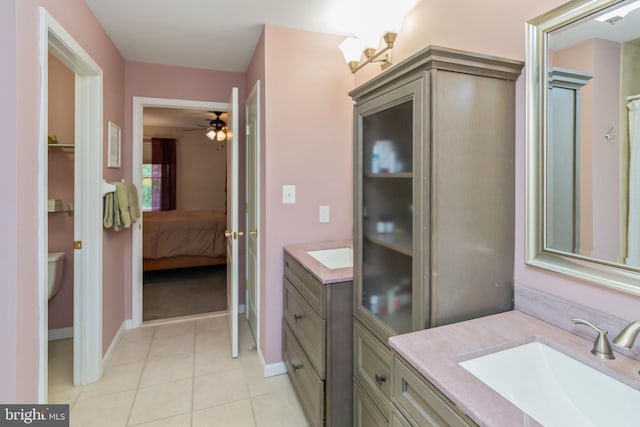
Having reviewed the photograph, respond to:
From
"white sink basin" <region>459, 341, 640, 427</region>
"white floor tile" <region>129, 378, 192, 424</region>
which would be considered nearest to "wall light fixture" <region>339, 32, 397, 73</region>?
"white sink basin" <region>459, 341, 640, 427</region>

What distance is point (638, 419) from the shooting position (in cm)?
74

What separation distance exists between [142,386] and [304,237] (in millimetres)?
1441

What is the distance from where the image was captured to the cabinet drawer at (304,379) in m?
1.61

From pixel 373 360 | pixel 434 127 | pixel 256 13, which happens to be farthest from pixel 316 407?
pixel 256 13

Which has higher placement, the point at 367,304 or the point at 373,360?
the point at 367,304

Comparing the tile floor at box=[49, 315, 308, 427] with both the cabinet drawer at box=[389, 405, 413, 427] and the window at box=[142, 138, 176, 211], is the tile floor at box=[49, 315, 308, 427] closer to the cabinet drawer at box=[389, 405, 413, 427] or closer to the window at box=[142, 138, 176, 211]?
the cabinet drawer at box=[389, 405, 413, 427]

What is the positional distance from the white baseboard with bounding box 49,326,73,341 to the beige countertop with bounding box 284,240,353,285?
211cm

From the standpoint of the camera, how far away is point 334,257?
215cm

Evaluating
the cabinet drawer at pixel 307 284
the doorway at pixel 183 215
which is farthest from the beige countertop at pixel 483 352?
Answer: the doorway at pixel 183 215

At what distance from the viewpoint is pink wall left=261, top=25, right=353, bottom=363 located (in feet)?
7.30

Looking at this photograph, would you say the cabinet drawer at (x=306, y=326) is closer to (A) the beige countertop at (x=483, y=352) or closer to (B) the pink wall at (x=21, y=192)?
(A) the beige countertop at (x=483, y=352)

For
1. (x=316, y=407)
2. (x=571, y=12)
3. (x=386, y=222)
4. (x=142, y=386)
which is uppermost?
(x=571, y=12)

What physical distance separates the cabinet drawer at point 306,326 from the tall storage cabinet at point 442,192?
27 centimetres

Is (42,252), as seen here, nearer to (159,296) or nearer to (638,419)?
(638,419)
